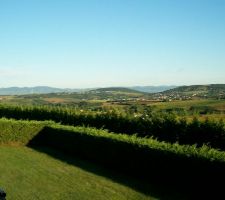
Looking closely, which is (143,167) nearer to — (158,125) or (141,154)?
(141,154)

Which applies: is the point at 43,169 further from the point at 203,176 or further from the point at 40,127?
the point at 40,127

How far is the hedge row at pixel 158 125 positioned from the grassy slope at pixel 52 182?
6605 mm

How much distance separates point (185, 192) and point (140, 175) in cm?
374

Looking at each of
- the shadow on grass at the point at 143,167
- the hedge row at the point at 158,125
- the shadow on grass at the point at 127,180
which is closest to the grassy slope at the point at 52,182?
the shadow on grass at the point at 127,180

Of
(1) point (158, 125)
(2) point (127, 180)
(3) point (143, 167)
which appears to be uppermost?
(1) point (158, 125)

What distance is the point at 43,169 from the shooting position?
73.3 feet

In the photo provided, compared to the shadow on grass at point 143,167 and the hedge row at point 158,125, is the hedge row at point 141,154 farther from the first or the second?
the hedge row at point 158,125

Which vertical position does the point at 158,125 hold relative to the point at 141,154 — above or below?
above

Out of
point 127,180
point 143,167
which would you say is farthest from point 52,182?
point 143,167

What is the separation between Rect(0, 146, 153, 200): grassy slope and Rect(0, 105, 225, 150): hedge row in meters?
6.60

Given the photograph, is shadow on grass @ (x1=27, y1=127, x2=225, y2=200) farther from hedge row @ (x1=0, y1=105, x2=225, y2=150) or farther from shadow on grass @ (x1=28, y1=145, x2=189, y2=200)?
hedge row @ (x1=0, y1=105, x2=225, y2=150)

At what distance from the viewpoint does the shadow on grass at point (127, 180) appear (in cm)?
1678

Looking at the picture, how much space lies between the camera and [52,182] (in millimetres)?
19172

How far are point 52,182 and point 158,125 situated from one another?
12220 millimetres
